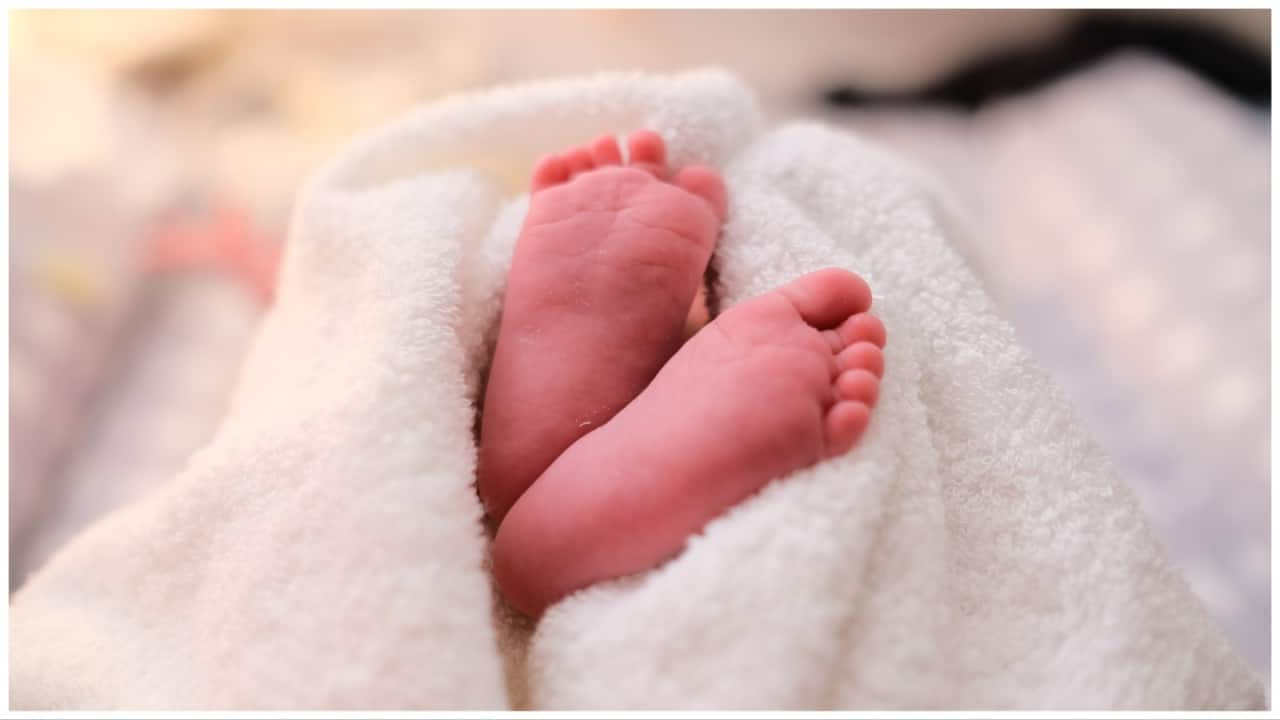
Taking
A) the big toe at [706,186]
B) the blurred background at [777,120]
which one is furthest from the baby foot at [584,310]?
the blurred background at [777,120]

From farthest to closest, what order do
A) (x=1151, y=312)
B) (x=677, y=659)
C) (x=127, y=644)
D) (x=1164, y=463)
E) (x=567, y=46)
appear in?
(x=567, y=46) < (x=1151, y=312) < (x=1164, y=463) < (x=127, y=644) < (x=677, y=659)

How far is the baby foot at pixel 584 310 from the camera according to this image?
53cm

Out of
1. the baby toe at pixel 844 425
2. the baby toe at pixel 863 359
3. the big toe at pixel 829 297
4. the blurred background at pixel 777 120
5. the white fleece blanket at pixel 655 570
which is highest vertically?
the big toe at pixel 829 297

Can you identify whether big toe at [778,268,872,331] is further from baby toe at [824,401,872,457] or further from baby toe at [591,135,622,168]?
baby toe at [591,135,622,168]

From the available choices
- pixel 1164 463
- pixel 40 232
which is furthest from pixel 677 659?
pixel 40 232

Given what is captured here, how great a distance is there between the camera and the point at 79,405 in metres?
0.96

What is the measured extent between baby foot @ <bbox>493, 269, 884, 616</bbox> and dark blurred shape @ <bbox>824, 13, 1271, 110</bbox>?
0.89 meters

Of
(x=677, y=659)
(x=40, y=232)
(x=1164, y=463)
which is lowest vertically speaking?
(x=1164, y=463)

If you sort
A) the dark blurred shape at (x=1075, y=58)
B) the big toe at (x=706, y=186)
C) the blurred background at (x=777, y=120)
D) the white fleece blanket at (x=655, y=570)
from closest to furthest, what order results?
the white fleece blanket at (x=655, y=570) → the big toe at (x=706, y=186) → the blurred background at (x=777, y=120) → the dark blurred shape at (x=1075, y=58)

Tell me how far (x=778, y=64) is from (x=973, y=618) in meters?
0.99

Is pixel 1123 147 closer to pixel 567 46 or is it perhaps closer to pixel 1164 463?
pixel 1164 463

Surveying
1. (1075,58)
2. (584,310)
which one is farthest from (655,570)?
(1075,58)

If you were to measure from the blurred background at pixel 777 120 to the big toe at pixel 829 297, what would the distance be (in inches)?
8.2

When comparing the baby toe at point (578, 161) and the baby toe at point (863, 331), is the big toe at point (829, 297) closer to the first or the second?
the baby toe at point (863, 331)
